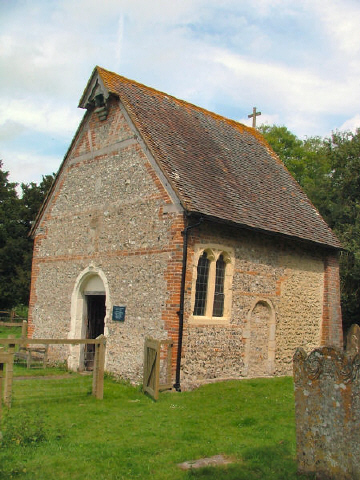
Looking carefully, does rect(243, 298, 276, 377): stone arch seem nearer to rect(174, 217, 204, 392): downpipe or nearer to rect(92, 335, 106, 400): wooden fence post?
rect(174, 217, 204, 392): downpipe

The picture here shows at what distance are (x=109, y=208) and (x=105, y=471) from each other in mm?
10162

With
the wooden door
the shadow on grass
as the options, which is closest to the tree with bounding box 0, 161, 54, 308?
the wooden door

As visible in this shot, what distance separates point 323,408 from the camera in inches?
245

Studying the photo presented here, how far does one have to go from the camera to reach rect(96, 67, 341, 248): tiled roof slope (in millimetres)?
14602

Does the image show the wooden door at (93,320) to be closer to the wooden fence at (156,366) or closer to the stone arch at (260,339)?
the wooden fence at (156,366)

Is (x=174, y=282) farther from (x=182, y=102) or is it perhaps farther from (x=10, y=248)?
(x=10, y=248)

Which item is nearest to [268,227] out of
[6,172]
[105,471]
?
[105,471]

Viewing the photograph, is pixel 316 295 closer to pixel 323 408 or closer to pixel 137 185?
pixel 137 185

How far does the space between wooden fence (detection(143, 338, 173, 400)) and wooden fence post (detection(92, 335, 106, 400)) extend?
1291mm

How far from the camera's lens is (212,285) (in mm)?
14281

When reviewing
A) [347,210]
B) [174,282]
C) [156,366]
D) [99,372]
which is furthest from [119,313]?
[347,210]

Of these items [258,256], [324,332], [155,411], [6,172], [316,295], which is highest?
[6,172]

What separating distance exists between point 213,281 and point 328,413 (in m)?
8.21

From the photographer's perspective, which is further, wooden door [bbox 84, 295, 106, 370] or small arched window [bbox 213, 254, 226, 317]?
wooden door [bbox 84, 295, 106, 370]
